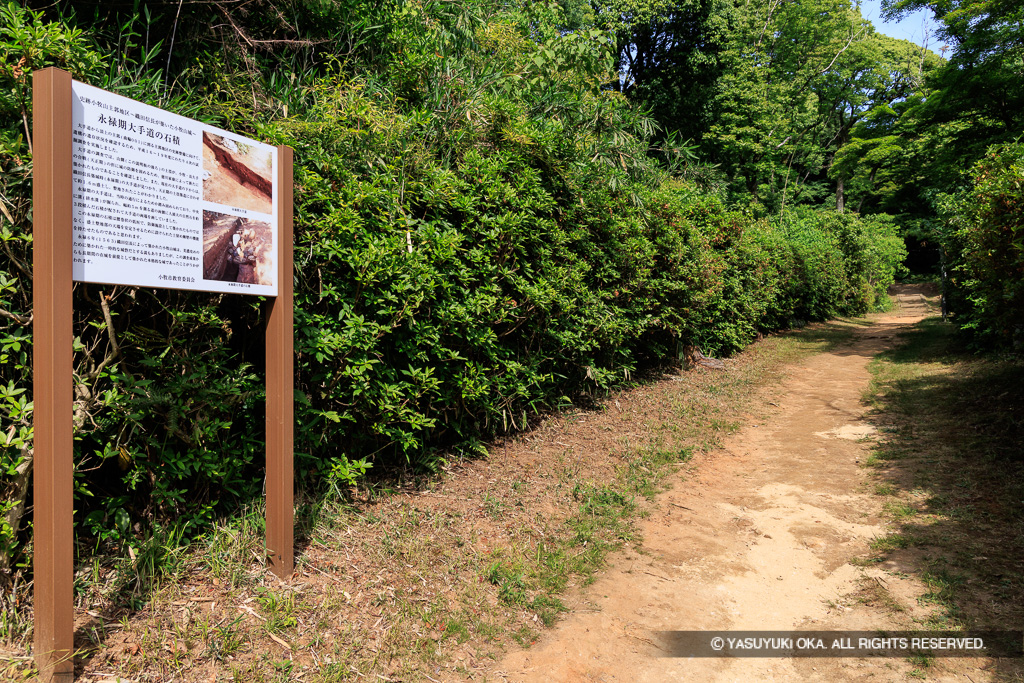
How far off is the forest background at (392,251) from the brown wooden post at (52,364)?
1.38ft

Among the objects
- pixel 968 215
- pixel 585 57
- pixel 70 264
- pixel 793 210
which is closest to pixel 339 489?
pixel 70 264

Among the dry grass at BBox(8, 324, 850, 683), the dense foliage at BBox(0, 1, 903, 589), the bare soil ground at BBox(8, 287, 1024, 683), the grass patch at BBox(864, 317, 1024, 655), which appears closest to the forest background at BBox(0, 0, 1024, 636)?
the dense foliage at BBox(0, 1, 903, 589)

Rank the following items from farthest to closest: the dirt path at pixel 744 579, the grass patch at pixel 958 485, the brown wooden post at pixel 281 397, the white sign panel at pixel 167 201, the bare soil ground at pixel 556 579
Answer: the grass patch at pixel 958 485 → the brown wooden post at pixel 281 397 → the dirt path at pixel 744 579 → the bare soil ground at pixel 556 579 → the white sign panel at pixel 167 201

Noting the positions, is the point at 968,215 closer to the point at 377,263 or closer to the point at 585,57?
the point at 585,57

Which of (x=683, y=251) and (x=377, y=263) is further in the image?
(x=683, y=251)

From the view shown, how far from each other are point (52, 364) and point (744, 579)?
437 cm

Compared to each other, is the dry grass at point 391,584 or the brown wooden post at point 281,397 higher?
the brown wooden post at point 281,397

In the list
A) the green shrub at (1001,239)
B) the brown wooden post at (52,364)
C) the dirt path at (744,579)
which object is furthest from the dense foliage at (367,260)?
the green shrub at (1001,239)

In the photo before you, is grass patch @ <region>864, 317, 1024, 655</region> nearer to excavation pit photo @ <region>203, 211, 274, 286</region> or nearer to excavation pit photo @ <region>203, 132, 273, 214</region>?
excavation pit photo @ <region>203, 211, 274, 286</region>

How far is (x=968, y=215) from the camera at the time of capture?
31.8 feet

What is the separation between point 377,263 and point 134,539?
2203mm

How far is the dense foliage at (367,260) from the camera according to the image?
122 inches

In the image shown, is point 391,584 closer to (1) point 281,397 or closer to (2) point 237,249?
(1) point 281,397

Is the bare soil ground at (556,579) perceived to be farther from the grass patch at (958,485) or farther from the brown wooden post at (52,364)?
the brown wooden post at (52,364)
